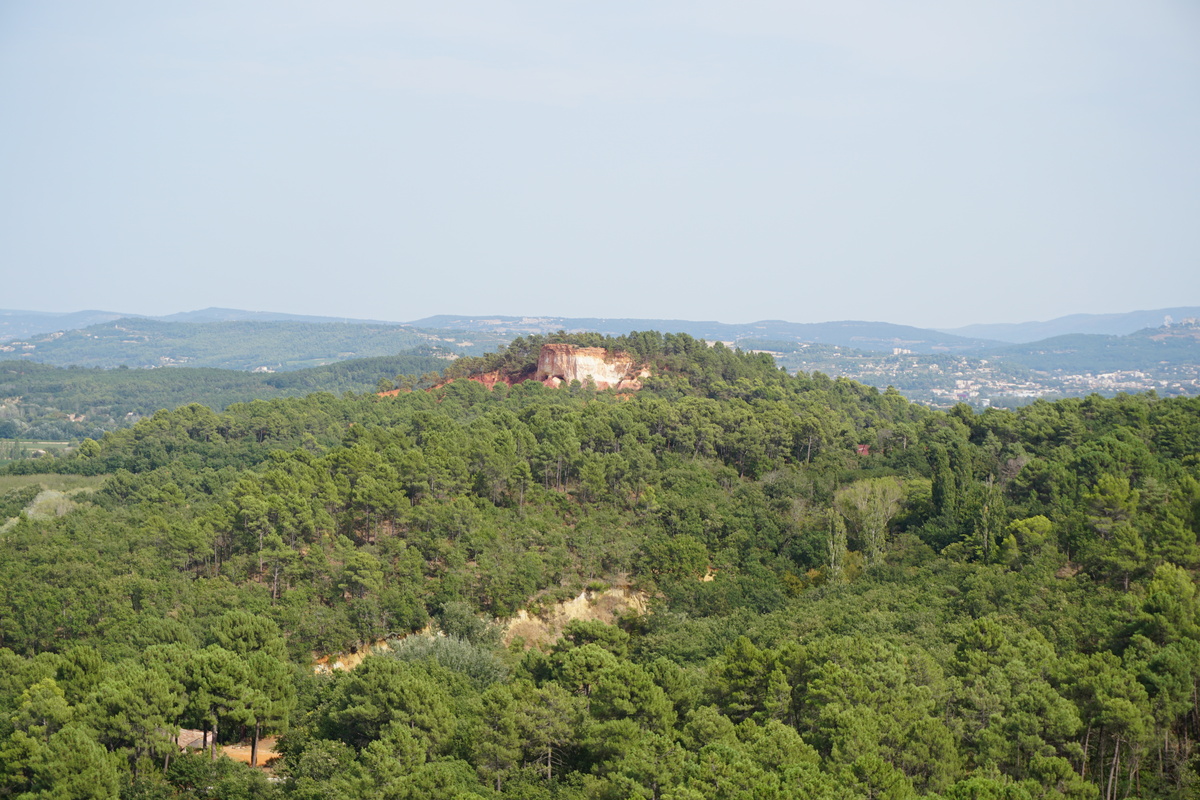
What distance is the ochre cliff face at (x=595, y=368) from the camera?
293 feet

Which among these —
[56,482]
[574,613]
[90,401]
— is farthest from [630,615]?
[90,401]

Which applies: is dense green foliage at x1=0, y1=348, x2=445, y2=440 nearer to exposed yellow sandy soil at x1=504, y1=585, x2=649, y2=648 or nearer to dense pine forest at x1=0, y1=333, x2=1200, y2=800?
dense pine forest at x1=0, y1=333, x2=1200, y2=800

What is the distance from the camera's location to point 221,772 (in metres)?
29.2

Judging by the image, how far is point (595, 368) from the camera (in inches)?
3536

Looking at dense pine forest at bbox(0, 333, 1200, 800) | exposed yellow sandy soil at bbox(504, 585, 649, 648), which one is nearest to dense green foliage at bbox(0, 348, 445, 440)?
dense pine forest at bbox(0, 333, 1200, 800)

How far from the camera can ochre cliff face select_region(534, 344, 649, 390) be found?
3516 inches

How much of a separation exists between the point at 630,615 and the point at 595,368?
147 ft

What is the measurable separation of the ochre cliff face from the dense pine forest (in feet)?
37.0

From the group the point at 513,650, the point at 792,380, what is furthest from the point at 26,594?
the point at 792,380

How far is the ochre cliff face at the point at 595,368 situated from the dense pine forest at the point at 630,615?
1126 centimetres

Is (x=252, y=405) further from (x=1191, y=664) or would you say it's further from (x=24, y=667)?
(x=1191, y=664)

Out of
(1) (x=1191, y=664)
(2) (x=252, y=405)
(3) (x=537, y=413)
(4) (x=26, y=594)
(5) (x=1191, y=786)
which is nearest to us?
(5) (x=1191, y=786)

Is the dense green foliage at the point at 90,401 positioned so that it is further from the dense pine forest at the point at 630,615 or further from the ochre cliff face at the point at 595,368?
the dense pine forest at the point at 630,615

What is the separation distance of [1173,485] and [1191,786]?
2291cm
